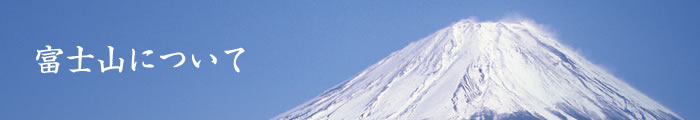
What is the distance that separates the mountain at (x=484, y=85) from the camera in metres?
46.1

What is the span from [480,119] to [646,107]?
336 inches

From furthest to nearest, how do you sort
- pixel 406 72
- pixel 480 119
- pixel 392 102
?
pixel 406 72
pixel 392 102
pixel 480 119

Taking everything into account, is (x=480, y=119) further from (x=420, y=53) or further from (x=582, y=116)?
(x=420, y=53)

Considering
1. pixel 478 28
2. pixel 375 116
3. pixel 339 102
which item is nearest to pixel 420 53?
pixel 478 28

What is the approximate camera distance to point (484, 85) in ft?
157

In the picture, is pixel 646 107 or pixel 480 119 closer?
pixel 480 119

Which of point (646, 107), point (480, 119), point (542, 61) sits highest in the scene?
point (542, 61)

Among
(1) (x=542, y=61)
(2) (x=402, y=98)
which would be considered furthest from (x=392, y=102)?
(1) (x=542, y=61)

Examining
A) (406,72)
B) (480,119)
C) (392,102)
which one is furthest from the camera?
(406,72)

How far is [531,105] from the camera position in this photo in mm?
46469

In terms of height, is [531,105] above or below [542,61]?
below

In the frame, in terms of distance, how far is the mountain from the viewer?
46062 millimetres

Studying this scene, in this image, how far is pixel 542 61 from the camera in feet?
176

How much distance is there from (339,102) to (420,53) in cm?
630
